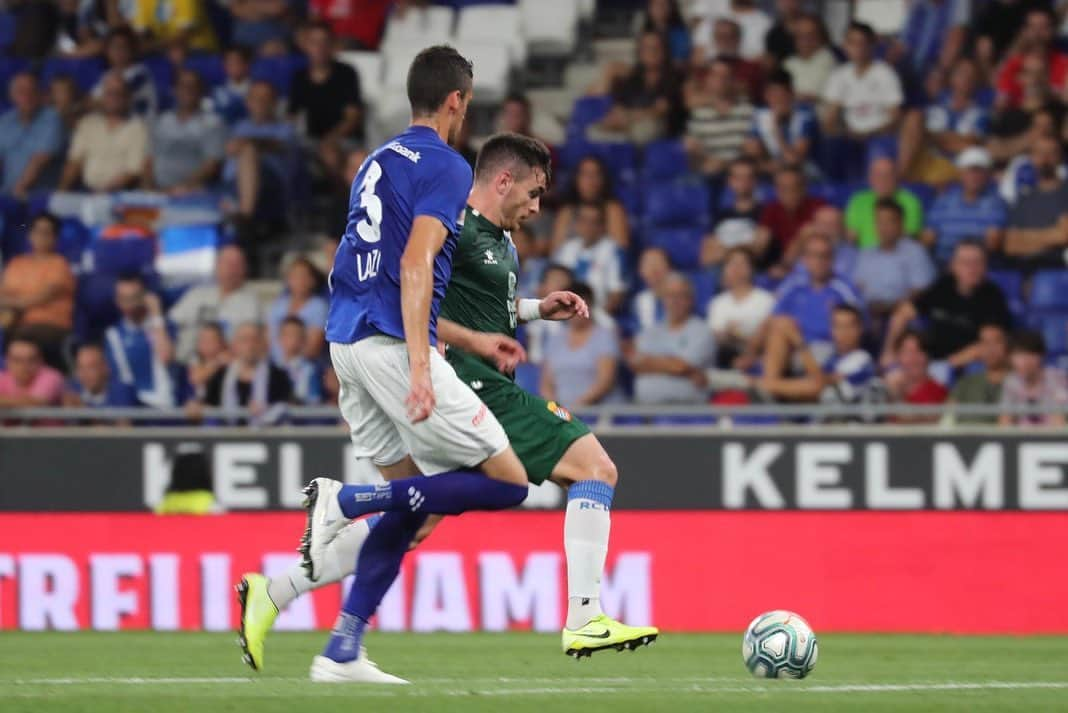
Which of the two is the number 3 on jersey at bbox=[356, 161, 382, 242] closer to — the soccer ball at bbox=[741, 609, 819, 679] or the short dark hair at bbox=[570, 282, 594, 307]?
the soccer ball at bbox=[741, 609, 819, 679]

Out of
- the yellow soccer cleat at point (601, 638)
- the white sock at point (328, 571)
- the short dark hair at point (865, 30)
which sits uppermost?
the short dark hair at point (865, 30)

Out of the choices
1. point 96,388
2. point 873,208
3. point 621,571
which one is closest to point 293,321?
point 96,388

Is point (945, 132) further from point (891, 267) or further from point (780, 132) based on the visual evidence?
point (891, 267)

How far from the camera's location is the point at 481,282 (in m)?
7.89

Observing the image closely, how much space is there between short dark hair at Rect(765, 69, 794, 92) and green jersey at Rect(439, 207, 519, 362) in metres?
8.06

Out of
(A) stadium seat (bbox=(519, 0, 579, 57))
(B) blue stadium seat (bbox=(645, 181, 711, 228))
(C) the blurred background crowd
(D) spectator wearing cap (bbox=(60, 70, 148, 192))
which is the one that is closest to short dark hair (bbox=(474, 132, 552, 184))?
(C) the blurred background crowd

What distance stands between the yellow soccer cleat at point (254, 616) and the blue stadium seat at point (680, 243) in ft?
25.4

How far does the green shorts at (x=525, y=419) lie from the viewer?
761cm

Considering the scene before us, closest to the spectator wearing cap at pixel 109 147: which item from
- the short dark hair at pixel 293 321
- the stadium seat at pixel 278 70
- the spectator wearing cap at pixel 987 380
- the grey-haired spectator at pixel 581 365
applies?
the stadium seat at pixel 278 70

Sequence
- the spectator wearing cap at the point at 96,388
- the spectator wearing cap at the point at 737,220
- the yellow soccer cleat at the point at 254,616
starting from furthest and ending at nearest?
the spectator wearing cap at the point at 737,220 < the spectator wearing cap at the point at 96,388 < the yellow soccer cleat at the point at 254,616

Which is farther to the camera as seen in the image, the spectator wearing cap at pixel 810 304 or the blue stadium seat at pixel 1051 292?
the blue stadium seat at pixel 1051 292

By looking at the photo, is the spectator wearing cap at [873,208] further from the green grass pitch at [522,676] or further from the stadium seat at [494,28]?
the stadium seat at [494,28]

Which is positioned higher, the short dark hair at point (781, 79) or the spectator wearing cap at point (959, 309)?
the short dark hair at point (781, 79)

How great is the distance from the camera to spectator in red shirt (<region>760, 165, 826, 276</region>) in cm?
1438
